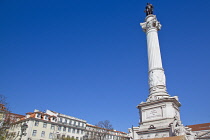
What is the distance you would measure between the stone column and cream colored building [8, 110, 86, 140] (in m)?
31.9

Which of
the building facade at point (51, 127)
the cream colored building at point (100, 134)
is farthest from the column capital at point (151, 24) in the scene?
the cream colored building at point (100, 134)

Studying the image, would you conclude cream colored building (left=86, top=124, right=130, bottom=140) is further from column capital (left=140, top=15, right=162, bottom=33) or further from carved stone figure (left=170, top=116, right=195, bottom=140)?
carved stone figure (left=170, top=116, right=195, bottom=140)

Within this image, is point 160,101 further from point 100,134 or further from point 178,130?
point 100,134

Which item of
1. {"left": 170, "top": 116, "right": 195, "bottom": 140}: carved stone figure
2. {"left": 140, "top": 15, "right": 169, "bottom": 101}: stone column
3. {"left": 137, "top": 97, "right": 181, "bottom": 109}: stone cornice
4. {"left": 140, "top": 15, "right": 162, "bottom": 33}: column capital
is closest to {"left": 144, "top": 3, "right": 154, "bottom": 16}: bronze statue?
{"left": 140, "top": 15, "right": 169, "bottom": 101}: stone column

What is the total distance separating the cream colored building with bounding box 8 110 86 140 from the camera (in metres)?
41.0

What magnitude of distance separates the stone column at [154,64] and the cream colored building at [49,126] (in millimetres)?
31865

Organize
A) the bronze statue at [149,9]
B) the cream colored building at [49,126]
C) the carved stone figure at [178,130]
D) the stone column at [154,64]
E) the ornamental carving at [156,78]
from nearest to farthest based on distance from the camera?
the carved stone figure at [178,130] → the stone column at [154,64] → the ornamental carving at [156,78] → the bronze statue at [149,9] → the cream colored building at [49,126]

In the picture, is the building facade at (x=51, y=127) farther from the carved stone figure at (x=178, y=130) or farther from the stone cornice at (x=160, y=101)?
the carved stone figure at (x=178, y=130)

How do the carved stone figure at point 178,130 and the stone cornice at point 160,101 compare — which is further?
the stone cornice at point 160,101

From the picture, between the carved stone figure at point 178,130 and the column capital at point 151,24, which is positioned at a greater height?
the column capital at point 151,24

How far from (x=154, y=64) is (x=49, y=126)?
3434cm

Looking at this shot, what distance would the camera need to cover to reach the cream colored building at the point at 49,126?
134ft

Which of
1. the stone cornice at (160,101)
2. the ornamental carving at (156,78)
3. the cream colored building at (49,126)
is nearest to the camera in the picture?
the stone cornice at (160,101)

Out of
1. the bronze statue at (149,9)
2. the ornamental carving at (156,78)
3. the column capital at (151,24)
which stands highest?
the bronze statue at (149,9)
